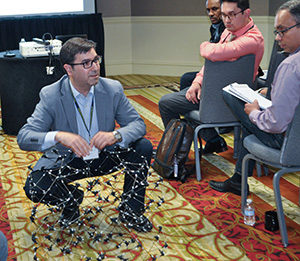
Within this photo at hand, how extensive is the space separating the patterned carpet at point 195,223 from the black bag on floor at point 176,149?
0.08 metres

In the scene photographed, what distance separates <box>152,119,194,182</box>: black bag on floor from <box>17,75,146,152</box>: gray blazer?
2.32 feet

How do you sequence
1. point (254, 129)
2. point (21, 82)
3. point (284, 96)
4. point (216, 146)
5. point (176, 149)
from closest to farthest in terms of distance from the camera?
1. point (284, 96)
2. point (254, 129)
3. point (176, 149)
4. point (216, 146)
5. point (21, 82)

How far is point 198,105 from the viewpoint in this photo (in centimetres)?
364

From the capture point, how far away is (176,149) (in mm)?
3559

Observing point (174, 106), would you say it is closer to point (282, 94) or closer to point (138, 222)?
point (138, 222)

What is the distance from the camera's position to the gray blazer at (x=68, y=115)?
2721 millimetres

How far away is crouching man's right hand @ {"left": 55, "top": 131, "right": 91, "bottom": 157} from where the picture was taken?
2.57m

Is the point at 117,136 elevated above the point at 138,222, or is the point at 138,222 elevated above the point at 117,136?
the point at 117,136

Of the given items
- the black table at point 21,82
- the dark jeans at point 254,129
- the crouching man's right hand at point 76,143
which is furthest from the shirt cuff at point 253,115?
the black table at point 21,82

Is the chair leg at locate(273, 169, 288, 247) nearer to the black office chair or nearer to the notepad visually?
the notepad

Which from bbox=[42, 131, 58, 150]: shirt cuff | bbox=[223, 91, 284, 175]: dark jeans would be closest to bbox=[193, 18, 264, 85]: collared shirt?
bbox=[223, 91, 284, 175]: dark jeans

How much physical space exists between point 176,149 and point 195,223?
29.1 inches

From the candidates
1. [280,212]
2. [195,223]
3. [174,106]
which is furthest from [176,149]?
[280,212]

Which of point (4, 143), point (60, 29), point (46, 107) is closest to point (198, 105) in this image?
point (46, 107)
